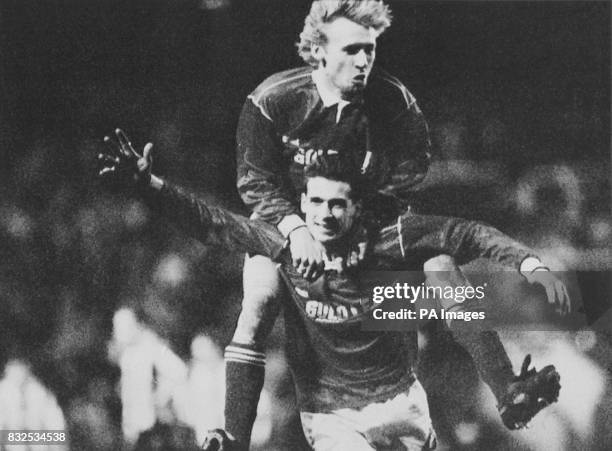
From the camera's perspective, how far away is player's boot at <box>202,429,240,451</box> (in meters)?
3.03

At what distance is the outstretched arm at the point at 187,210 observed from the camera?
3105 millimetres

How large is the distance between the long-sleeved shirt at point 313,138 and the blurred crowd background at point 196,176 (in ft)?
0.21

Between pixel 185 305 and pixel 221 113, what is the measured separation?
2.39ft

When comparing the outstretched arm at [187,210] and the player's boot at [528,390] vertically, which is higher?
the outstretched arm at [187,210]

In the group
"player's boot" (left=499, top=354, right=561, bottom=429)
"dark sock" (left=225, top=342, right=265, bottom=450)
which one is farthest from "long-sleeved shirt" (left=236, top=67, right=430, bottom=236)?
"player's boot" (left=499, top=354, right=561, bottom=429)

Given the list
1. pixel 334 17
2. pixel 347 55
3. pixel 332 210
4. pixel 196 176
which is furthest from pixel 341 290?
pixel 334 17

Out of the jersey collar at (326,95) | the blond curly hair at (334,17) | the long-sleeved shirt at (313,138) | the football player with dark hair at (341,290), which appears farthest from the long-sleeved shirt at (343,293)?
the blond curly hair at (334,17)

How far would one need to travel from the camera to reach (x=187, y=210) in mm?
3121

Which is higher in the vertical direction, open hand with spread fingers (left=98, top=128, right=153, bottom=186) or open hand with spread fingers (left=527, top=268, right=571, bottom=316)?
open hand with spread fingers (left=98, top=128, right=153, bottom=186)

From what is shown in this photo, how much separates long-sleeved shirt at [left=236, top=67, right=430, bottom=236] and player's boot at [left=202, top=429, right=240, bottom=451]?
78cm

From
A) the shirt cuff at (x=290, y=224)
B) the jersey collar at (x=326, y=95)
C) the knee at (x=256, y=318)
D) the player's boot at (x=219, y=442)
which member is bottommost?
the player's boot at (x=219, y=442)

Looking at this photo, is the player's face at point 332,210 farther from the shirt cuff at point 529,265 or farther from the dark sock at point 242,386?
the shirt cuff at point 529,265

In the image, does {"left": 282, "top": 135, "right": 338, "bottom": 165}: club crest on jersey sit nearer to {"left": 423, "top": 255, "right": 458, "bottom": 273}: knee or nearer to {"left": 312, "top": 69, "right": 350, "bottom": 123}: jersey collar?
{"left": 312, "top": 69, "right": 350, "bottom": 123}: jersey collar

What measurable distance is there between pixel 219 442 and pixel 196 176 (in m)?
0.97
